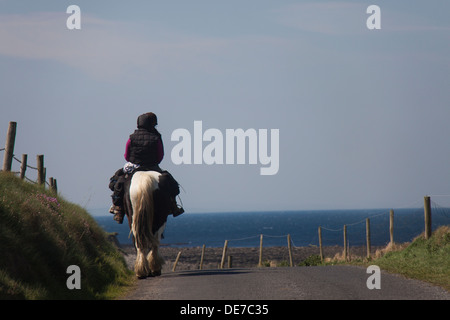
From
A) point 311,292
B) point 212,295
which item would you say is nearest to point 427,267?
point 311,292

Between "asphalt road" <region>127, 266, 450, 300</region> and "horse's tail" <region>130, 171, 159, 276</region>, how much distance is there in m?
0.61

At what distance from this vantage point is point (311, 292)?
11047mm

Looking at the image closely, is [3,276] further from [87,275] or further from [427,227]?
[427,227]

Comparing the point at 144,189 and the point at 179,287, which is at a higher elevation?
the point at 144,189

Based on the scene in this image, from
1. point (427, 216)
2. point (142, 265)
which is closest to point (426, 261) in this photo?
point (427, 216)

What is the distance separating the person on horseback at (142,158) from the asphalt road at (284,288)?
1702 millimetres

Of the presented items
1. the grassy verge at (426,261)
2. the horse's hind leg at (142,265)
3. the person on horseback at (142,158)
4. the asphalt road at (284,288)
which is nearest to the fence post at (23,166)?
the person on horseback at (142,158)

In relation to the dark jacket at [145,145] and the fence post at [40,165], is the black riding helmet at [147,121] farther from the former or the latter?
the fence post at [40,165]

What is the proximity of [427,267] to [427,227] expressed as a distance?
4880mm

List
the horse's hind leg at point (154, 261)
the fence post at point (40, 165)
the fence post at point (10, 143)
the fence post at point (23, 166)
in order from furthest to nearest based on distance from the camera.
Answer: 1. the fence post at point (40, 165)
2. the fence post at point (23, 166)
3. the fence post at point (10, 143)
4. the horse's hind leg at point (154, 261)

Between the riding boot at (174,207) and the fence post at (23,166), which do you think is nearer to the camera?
the riding boot at (174,207)

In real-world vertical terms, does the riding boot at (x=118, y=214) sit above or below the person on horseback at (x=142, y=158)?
below

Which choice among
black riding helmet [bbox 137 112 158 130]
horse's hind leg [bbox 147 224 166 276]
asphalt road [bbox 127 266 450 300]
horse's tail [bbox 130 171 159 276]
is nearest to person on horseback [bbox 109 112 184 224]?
black riding helmet [bbox 137 112 158 130]

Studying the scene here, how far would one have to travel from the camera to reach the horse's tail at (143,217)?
13227 millimetres
